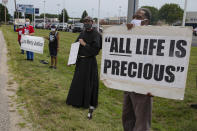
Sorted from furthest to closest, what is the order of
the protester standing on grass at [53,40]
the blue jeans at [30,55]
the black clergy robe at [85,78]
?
the blue jeans at [30,55] < the protester standing on grass at [53,40] < the black clergy robe at [85,78]

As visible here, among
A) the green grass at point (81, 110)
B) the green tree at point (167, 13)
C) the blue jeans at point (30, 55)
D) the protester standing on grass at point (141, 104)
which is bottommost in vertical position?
the green grass at point (81, 110)

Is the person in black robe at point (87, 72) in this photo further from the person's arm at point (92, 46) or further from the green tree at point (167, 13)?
the green tree at point (167, 13)

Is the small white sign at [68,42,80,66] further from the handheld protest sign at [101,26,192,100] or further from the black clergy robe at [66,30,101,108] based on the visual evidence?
the handheld protest sign at [101,26,192,100]

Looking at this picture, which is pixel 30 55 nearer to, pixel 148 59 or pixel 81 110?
pixel 81 110

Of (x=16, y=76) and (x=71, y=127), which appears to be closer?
(x=71, y=127)

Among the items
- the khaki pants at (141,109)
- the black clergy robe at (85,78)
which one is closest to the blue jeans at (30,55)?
the black clergy robe at (85,78)

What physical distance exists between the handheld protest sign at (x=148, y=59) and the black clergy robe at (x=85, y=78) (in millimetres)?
1745

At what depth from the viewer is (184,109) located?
5.21 meters

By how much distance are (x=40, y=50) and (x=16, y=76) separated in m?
2.51

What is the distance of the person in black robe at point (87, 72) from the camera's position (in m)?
4.31

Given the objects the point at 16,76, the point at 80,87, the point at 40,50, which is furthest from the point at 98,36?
the point at 40,50

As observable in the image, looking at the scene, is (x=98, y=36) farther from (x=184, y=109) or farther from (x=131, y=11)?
(x=184, y=109)

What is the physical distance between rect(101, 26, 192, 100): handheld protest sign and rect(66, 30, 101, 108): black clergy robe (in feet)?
5.72

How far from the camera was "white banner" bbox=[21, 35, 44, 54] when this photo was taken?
31.9ft
